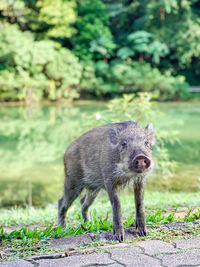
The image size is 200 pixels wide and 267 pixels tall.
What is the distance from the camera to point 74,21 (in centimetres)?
3094

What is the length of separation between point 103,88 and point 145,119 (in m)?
22.3

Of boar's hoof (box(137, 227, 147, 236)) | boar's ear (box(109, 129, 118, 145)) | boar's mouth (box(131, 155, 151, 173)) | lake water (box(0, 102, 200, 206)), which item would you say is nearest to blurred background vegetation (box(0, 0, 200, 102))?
lake water (box(0, 102, 200, 206))

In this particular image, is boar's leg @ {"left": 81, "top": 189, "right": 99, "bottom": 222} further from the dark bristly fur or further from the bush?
the bush

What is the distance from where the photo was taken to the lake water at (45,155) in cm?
846

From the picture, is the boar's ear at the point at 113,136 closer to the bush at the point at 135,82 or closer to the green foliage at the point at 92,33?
the bush at the point at 135,82

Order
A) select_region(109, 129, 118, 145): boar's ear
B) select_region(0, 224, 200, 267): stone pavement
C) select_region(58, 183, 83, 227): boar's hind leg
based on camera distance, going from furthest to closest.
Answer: select_region(58, 183, 83, 227): boar's hind leg
select_region(109, 129, 118, 145): boar's ear
select_region(0, 224, 200, 267): stone pavement

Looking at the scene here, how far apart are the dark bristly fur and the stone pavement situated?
35 cm

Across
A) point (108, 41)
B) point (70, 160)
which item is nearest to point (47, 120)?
point (108, 41)

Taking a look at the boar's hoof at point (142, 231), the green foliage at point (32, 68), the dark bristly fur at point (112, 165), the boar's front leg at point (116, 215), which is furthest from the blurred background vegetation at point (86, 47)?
the boar's hoof at point (142, 231)

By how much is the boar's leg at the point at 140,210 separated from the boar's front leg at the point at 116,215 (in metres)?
0.14

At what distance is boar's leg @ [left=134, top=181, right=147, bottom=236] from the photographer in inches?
128

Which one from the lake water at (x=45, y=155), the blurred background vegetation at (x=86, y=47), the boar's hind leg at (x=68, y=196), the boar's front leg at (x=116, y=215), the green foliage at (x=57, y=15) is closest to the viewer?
the boar's front leg at (x=116, y=215)

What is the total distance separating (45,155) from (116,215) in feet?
30.0

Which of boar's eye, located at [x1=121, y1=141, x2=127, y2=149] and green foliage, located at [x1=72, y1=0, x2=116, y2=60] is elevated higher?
green foliage, located at [x1=72, y1=0, x2=116, y2=60]
